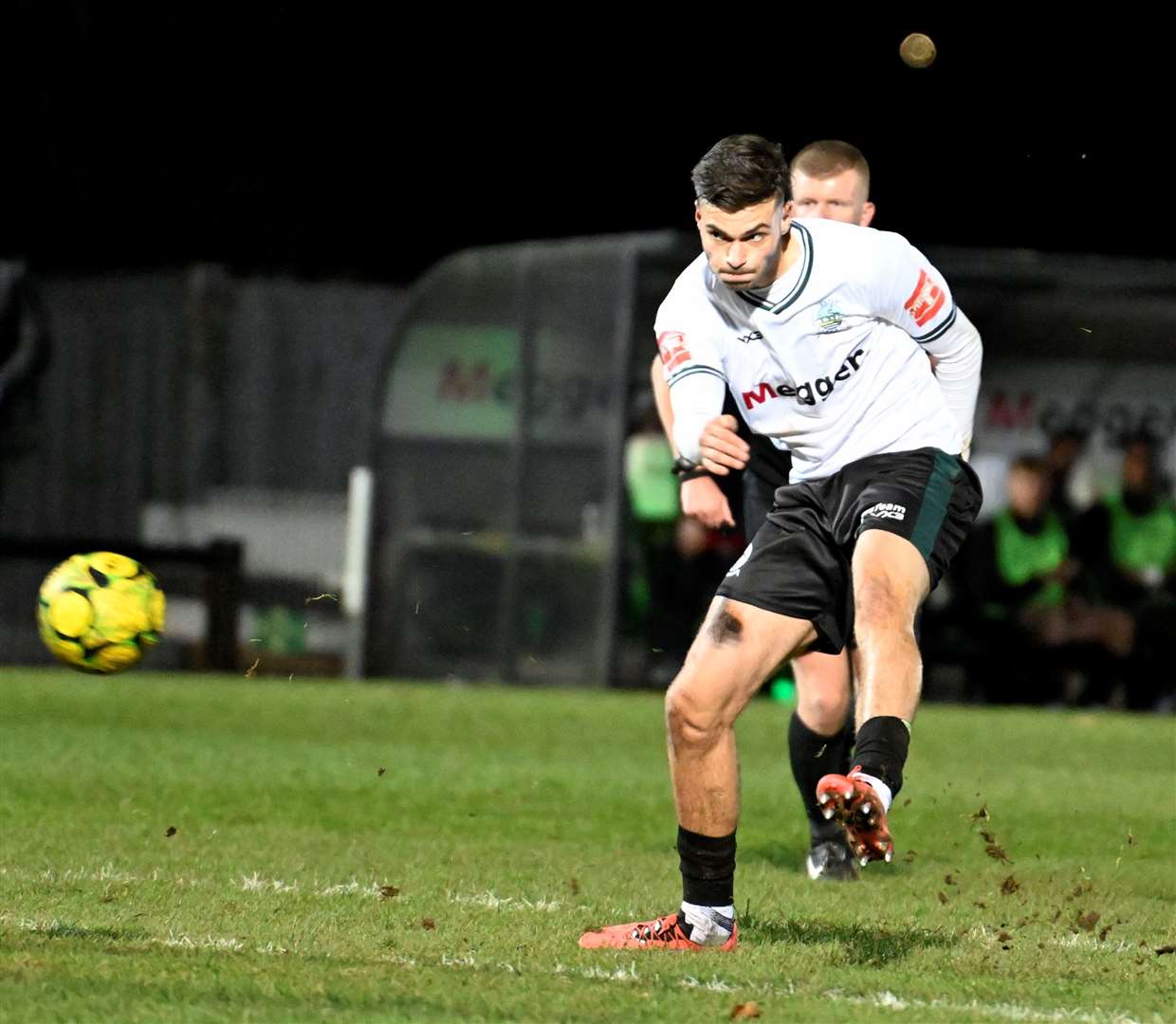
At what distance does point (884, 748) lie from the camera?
5.88 meters

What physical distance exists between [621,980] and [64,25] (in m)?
22.6

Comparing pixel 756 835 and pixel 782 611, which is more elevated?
pixel 782 611

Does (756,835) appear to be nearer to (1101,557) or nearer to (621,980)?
(621,980)

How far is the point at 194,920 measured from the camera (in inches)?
251

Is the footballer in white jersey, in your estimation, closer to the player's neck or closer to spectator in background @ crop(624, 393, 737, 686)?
the player's neck

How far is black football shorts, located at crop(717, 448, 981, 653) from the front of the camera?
638 cm

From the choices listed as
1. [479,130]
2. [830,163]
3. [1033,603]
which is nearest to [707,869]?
[830,163]

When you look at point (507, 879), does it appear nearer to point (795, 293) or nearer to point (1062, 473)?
point (795, 293)

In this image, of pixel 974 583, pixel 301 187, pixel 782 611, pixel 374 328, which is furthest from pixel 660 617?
pixel 301 187

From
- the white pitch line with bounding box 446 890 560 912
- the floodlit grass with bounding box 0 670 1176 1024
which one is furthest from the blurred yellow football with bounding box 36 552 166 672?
the white pitch line with bounding box 446 890 560 912

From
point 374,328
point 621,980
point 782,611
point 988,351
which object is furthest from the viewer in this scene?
point 374,328

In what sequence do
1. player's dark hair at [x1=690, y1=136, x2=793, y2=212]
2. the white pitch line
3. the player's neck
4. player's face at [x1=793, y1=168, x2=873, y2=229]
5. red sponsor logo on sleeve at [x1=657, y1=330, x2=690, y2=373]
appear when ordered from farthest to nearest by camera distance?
1. player's face at [x1=793, y1=168, x2=873, y2=229]
2. the white pitch line
3. red sponsor logo on sleeve at [x1=657, y1=330, x2=690, y2=373]
4. the player's neck
5. player's dark hair at [x1=690, y1=136, x2=793, y2=212]

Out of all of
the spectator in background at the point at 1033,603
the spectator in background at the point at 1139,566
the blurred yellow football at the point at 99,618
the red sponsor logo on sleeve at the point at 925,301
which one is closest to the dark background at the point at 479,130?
the spectator in background at the point at 1139,566

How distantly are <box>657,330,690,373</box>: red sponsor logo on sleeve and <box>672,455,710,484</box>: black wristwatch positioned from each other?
24 centimetres
